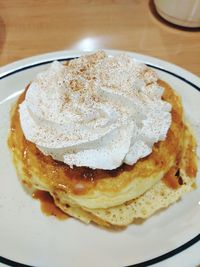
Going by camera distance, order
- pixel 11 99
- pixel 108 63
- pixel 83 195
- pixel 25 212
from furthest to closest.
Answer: pixel 11 99 → pixel 108 63 → pixel 25 212 → pixel 83 195

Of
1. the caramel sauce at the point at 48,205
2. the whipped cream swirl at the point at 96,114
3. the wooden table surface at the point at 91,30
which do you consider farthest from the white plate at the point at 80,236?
the wooden table surface at the point at 91,30

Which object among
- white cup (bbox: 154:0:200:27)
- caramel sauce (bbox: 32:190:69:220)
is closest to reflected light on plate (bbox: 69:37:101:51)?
white cup (bbox: 154:0:200:27)

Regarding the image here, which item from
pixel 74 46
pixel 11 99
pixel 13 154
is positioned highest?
pixel 74 46

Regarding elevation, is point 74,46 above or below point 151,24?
below

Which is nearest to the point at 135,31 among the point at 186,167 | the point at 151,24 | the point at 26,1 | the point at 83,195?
the point at 151,24

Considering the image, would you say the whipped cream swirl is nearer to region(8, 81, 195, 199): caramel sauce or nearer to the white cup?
region(8, 81, 195, 199): caramel sauce

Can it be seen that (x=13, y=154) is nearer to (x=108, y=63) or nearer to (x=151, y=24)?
(x=108, y=63)

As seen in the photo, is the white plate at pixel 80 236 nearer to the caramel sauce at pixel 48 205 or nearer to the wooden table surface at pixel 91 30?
the caramel sauce at pixel 48 205

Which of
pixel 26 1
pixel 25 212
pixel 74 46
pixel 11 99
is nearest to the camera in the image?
pixel 25 212
